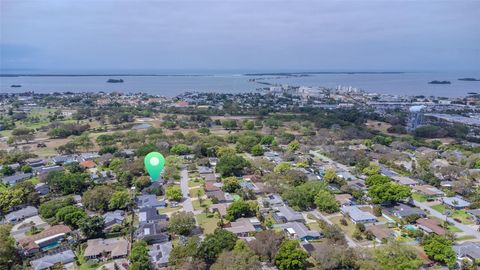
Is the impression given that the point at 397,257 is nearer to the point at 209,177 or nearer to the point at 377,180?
the point at 377,180

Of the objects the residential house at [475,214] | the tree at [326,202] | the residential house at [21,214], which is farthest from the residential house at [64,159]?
the residential house at [475,214]

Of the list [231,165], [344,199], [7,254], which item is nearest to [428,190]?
[344,199]

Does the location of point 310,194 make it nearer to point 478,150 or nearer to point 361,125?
point 478,150

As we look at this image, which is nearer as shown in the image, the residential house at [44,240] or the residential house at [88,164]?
the residential house at [44,240]

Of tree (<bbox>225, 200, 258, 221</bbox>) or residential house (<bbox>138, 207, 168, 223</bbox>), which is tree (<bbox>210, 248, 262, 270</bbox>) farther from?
residential house (<bbox>138, 207, 168, 223</bbox>)

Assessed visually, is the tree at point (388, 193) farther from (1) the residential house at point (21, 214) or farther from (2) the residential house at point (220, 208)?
(1) the residential house at point (21, 214)

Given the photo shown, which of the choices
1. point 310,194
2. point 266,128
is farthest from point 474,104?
point 310,194
